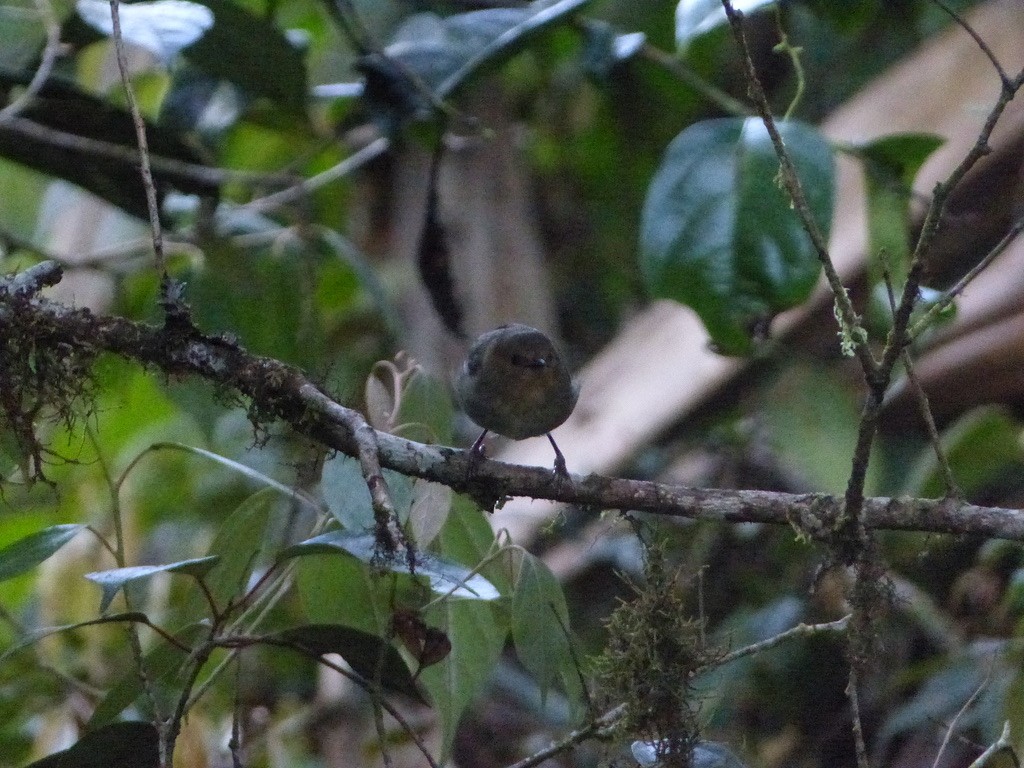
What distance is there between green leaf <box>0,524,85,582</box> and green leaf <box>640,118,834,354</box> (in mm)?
1225

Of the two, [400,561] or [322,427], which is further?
[322,427]

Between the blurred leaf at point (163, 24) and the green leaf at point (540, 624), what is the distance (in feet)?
4.24

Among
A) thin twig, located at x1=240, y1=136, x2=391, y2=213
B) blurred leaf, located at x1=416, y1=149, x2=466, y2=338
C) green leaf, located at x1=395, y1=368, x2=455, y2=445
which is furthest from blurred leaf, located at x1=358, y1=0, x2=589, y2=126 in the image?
green leaf, located at x1=395, y1=368, x2=455, y2=445

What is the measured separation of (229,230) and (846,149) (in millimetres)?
1623

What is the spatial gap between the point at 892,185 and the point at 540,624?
4.65ft

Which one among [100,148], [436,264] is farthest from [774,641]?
[100,148]

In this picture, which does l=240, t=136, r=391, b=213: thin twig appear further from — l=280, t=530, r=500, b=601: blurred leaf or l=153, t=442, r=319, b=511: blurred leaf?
l=280, t=530, r=500, b=601: blurred leaf

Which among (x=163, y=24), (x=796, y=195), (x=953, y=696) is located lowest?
(x=953, y=696)

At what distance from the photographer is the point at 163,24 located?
2.28 m

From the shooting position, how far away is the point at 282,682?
3.90 metres

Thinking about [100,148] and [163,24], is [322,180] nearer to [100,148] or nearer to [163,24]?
[100,148]

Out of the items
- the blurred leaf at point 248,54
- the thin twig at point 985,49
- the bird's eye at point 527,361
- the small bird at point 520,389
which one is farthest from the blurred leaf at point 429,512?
the blurred leaf at point 248,54

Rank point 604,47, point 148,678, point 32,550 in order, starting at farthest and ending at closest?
point 604,47
point 148,678
point 32,550

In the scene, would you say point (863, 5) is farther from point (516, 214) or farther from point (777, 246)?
point (516, 214)
